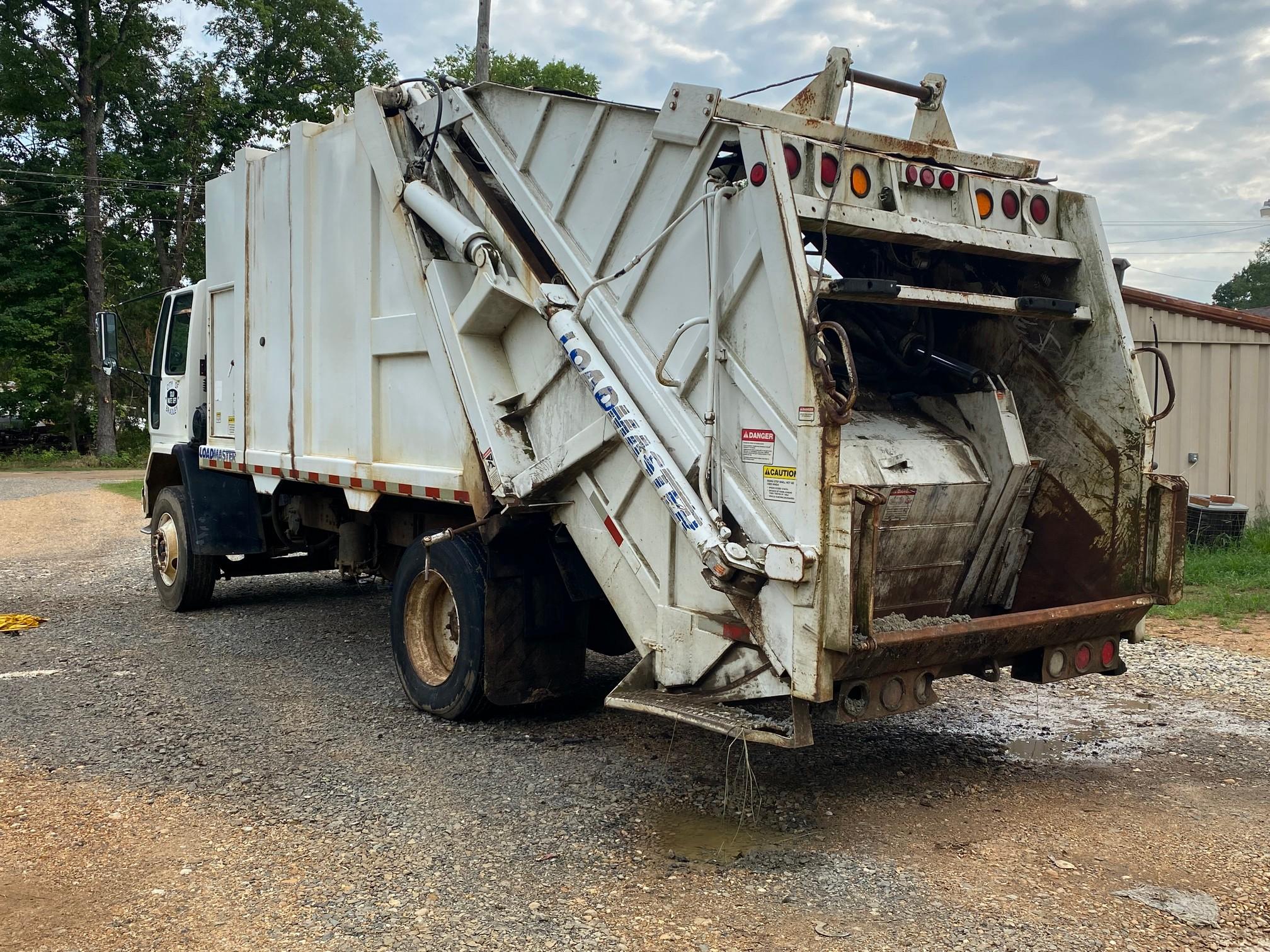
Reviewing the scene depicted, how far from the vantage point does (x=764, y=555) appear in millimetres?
3930

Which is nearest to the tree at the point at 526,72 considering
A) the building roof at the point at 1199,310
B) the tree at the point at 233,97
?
the tree at the point at 233,97

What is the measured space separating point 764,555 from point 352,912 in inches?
70.4

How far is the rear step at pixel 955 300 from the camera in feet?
13.8

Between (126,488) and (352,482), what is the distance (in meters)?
18.7

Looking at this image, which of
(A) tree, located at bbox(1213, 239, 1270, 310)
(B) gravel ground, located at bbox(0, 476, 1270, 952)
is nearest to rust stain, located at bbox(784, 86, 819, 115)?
(B) gravel ground, located at bbox(0, 476, 1270, 952)

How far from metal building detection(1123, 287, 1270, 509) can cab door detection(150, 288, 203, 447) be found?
946 centimetres

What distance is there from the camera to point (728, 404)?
4.15m

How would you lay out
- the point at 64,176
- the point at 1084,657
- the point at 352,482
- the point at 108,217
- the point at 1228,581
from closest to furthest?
the point at 1084,657
the point at 352,482
the point at 1228,581
the point at 64,176
the point at 108,217

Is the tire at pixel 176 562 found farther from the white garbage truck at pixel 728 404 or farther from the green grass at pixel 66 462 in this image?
the green grass at pixel 66 462

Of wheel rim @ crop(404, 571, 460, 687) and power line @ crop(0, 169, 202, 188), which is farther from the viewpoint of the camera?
power line @ crop(0, 169, 202, 188)

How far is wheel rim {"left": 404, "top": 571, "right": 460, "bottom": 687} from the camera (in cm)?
578

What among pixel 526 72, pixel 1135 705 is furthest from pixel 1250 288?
pixel 1135 705

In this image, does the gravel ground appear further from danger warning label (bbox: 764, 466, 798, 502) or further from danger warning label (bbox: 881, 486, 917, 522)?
danger warning label (bbox: 764, 466, 798, 502)

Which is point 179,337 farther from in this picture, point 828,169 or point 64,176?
point 64,176
